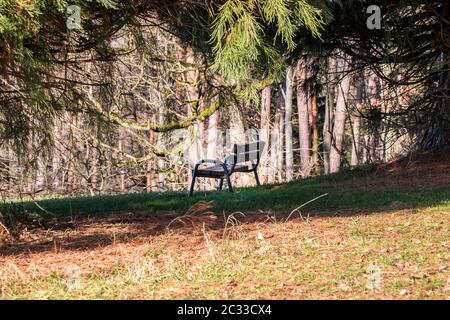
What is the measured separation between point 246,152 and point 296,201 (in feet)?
11.4

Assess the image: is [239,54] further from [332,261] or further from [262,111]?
[262,111]

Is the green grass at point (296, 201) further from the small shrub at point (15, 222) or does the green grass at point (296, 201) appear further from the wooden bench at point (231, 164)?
the small shrub at point (15, 222)

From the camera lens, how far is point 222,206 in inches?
342

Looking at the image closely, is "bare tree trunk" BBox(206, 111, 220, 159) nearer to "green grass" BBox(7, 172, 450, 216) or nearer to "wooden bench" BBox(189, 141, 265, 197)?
"wooden bench" BBox(189, 141, 265, 197)

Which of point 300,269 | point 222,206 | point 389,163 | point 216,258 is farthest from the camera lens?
point 389,163

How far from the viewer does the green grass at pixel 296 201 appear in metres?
7.98

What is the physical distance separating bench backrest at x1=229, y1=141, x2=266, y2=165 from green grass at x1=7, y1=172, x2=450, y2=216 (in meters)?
1.33

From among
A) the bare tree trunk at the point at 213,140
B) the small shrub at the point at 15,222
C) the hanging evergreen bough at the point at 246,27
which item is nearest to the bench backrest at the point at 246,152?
the small shrub at the point at 15,222

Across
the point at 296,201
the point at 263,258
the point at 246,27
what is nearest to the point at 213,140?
the point at 296,201

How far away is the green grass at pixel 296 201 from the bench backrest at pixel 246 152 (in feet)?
4.36

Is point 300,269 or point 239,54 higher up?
point 239,54
